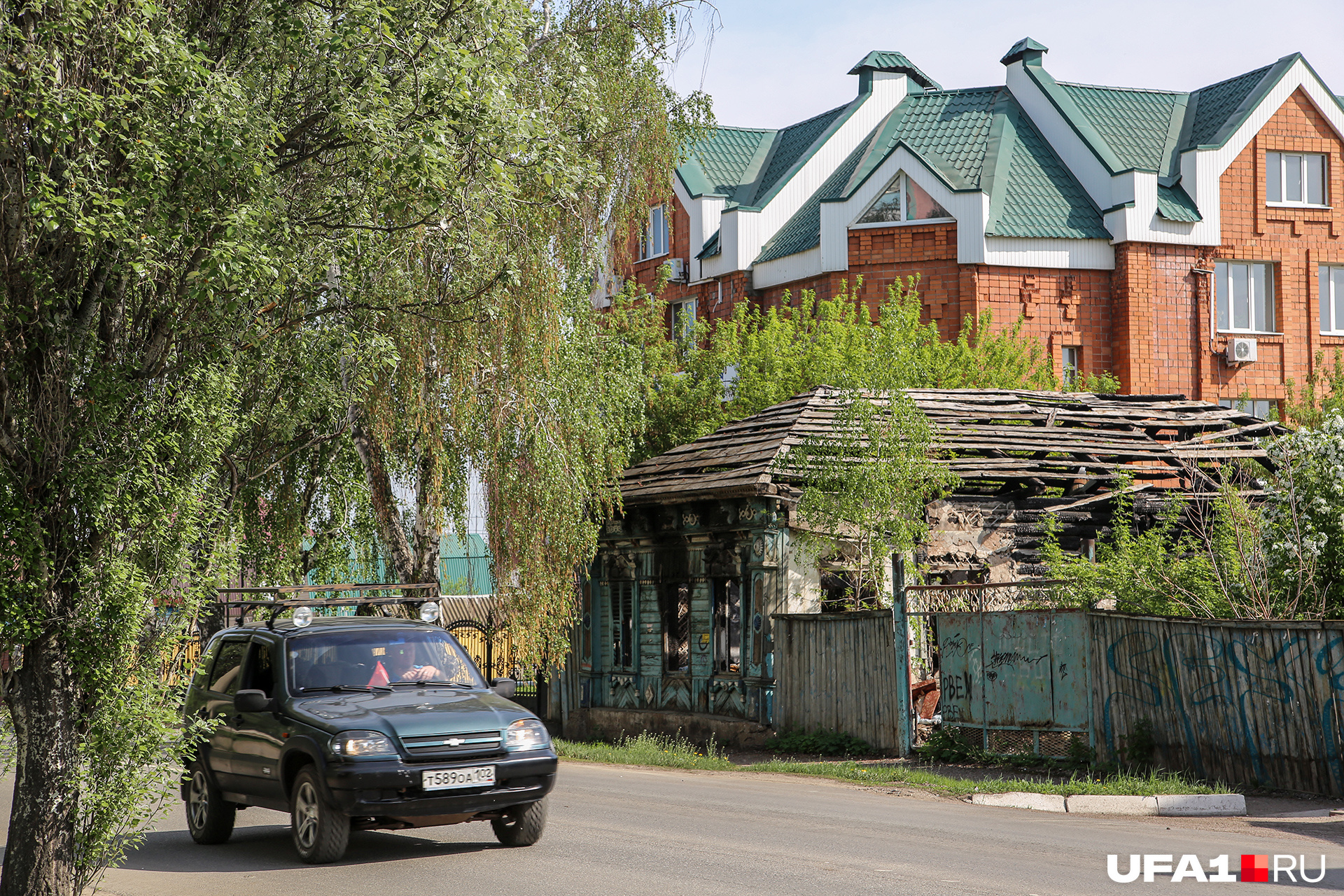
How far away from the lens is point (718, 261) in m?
37.3

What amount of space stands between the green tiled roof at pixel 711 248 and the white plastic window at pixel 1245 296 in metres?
13.0

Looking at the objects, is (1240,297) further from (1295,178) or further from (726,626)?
(726,626)

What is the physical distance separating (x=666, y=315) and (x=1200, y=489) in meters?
21.8

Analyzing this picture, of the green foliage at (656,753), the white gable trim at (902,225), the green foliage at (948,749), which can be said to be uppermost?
the white gable trim at (902,225)

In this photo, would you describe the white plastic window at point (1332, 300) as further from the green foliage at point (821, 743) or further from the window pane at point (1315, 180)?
the green foliage at point (821, 743)

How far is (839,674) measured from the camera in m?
17.7

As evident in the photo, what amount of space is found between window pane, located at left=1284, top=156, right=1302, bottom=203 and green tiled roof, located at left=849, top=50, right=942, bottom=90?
9.61m

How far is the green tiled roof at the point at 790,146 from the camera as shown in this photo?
39312 mm

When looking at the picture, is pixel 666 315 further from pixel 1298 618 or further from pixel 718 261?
pixel 1298 618

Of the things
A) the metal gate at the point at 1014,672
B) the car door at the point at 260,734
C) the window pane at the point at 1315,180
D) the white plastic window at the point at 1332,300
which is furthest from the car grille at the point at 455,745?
the window pane at the point at 1315,180

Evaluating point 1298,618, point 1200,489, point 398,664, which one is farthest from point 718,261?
point 398,664

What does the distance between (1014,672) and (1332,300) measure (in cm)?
2389

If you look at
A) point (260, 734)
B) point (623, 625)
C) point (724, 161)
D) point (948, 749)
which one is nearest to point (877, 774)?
point (948, 749)

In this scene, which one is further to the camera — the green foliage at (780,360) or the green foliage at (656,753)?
the green foliage at (780,360)
